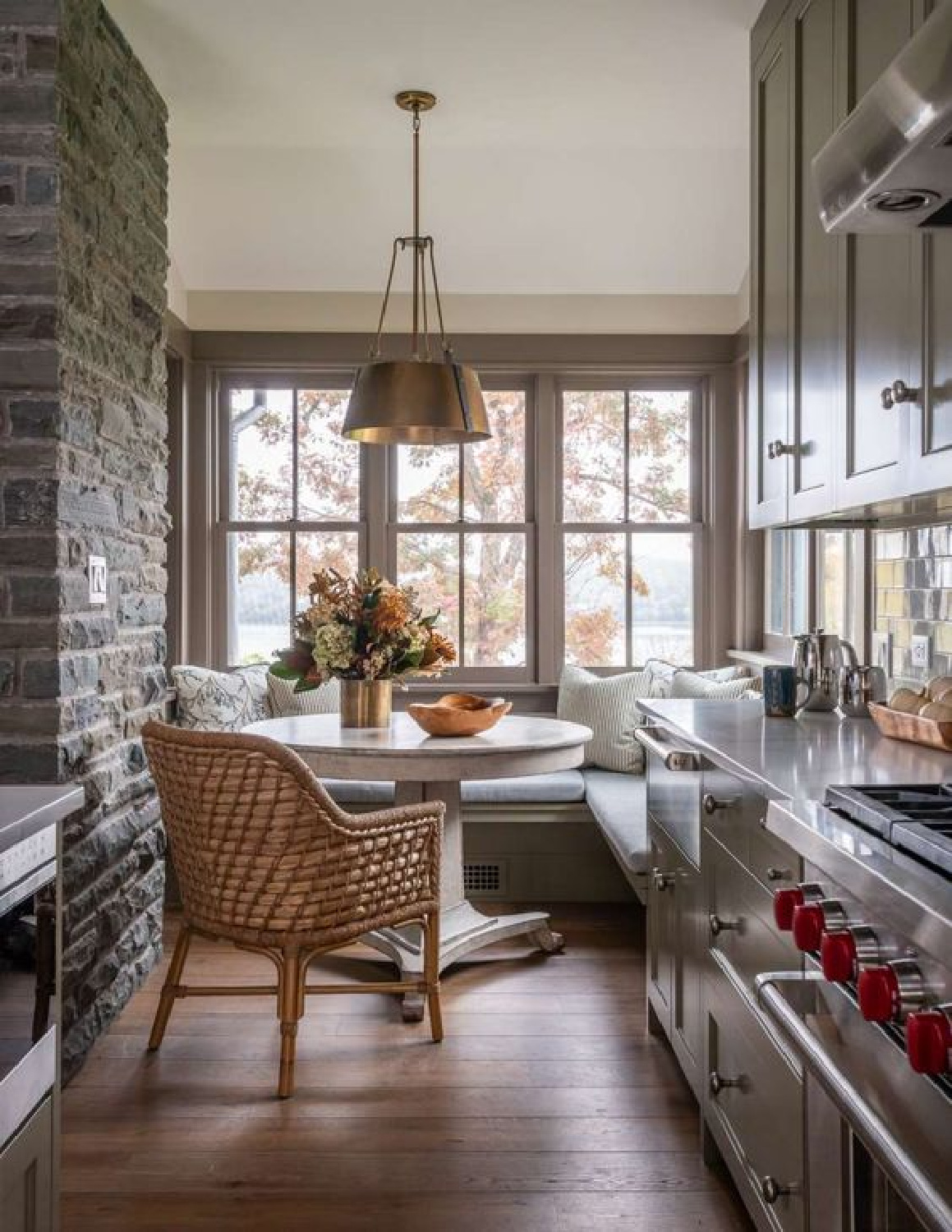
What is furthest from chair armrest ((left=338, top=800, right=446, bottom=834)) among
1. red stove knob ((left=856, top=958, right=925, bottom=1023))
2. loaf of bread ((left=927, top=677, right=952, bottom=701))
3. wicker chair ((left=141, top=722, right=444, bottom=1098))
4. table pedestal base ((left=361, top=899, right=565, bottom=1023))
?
red stove knob ((left=856, top=958, right=925, bottom=1023))

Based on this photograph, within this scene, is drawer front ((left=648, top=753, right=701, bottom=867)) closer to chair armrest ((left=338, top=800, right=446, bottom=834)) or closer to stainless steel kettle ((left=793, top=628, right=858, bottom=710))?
stainless steel kettle ((left=793, top=628, right=858, bottom=710))

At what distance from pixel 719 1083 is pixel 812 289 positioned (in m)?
1.68

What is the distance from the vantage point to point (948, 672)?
91.0 inches

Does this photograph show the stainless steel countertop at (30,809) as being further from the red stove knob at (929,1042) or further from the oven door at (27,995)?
the red stove knob at (929,1042)

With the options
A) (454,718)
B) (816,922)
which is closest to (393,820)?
(454,718)

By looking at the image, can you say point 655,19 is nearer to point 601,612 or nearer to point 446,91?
point 446,91

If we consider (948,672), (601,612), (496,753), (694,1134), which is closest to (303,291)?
(601,612)

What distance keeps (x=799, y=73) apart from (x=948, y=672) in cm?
143

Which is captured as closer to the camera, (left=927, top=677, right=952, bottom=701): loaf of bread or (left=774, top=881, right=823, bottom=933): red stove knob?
(left=774, top=881, right=823, bottom=933): red stove knob

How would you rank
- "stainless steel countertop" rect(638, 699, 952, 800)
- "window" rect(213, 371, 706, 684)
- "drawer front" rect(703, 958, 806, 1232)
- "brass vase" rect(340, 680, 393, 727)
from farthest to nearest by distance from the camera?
"window" rect(213, 371, 706, 684), "brass vase" rect(340, 680, 393, 727), "stainless steel countertop" rect(638, 699, 952, 800), "drawer front" rect(703, 958, 806, 1232)

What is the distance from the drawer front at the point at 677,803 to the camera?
234 cm

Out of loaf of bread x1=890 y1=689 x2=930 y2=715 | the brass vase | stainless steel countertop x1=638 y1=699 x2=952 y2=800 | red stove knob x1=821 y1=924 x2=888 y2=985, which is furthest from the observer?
the brass vase

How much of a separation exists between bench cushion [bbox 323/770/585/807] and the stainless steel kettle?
1.64 m

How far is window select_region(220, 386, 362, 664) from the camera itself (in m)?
4.97
